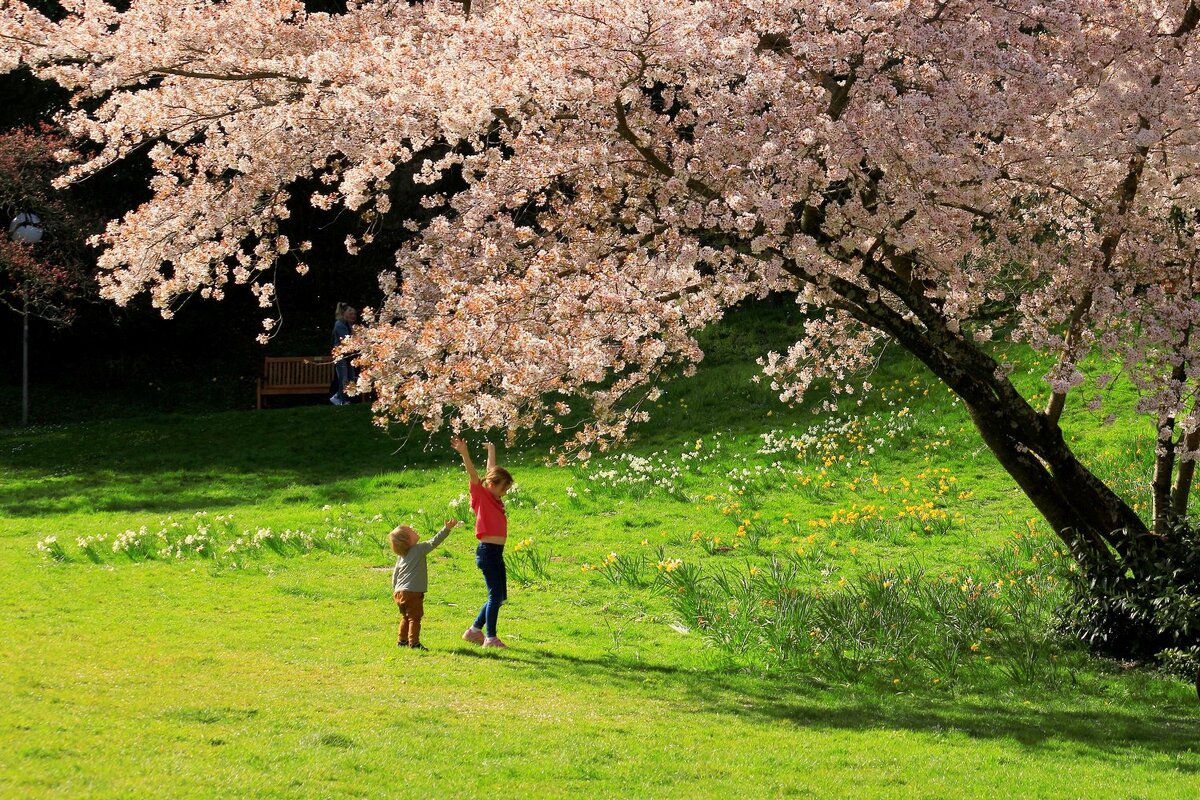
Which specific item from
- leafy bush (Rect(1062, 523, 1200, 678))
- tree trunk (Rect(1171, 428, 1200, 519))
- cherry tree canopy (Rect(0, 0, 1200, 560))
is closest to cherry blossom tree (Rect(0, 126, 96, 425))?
cherry tree canopy (Rect(0, 0, 1200, 560))

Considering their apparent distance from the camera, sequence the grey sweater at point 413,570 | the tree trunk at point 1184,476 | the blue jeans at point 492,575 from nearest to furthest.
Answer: the grey sweater at point 413,570 → the blue jeans at point 492,575 → the tree trunk at point 1184,476

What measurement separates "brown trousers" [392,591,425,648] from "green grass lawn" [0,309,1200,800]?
19 cm

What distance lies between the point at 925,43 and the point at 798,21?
891 mm

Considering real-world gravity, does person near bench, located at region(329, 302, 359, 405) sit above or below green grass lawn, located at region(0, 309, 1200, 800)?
above

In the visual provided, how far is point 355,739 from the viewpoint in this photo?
6348mm

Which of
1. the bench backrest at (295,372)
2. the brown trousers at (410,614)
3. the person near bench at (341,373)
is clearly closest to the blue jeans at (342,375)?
the person near bench at (341,373)

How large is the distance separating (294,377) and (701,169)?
56.3 ft

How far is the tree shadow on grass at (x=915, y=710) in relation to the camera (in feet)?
24.8

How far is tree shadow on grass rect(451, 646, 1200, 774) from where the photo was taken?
24.8 feet

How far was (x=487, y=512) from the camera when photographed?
9172 mm

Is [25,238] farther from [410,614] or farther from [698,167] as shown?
[698,167]

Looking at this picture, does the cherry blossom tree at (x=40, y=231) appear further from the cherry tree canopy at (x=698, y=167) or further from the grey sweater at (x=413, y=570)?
the grey sweater at (x=413, y=570)

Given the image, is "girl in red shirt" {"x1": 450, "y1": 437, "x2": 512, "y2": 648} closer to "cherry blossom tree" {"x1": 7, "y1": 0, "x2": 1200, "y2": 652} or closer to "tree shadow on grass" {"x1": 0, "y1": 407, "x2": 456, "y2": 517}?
"cherry blossom tree" {"x1": 7, "y1": 0, "x2": 1200, "y2": 652}

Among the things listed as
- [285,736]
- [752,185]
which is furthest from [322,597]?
[752,185]
